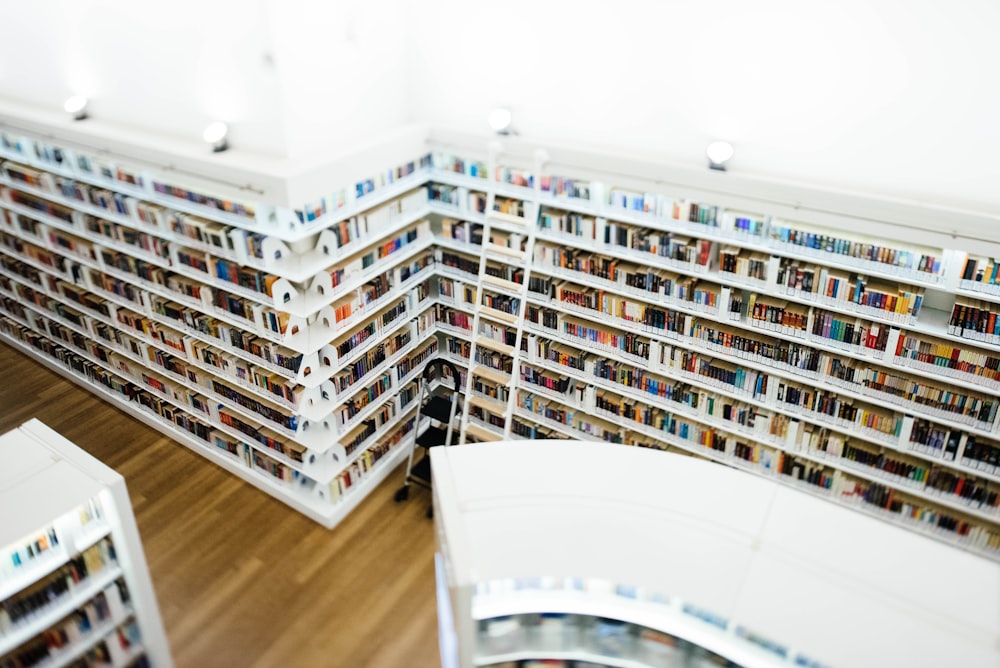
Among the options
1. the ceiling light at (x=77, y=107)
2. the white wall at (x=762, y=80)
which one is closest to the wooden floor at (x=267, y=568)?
the ceiling light at (x=77, y=107)

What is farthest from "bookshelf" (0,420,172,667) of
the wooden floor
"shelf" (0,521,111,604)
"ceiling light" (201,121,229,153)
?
"ceiling light" (201,121,229,153)

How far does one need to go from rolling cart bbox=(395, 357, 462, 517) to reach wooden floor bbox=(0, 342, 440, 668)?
15cm

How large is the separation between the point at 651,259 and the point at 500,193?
45.7 inches

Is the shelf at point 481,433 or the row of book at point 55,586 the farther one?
the shelf at point 481,433

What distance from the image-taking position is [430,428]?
6.20 metres

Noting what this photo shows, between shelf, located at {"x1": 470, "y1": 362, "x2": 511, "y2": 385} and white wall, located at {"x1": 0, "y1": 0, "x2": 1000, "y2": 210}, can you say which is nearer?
white wall, located at {"x1": 0, "y1": 0, "x2": 1000, "y2": 210}

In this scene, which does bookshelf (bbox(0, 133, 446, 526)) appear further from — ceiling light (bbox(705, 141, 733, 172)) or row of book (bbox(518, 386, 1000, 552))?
ceiling light (bbox(705, 141, 733, 172))

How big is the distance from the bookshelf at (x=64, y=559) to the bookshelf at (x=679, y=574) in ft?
5.38

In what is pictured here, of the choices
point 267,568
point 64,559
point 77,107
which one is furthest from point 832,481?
point 77,107

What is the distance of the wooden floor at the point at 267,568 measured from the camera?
477 centimetres

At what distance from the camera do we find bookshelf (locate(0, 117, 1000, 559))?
4.34 metres

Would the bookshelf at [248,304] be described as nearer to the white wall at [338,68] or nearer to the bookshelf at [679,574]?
the white wall at [338,68]

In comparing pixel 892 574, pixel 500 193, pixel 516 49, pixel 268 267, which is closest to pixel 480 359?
pixel 500 193

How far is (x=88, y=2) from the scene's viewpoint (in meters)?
5.17
